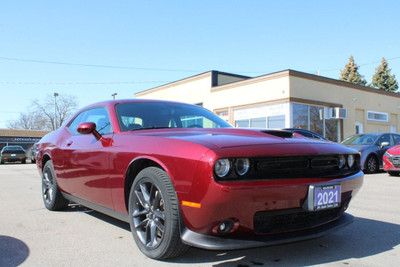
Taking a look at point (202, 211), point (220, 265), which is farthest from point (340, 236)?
point (202, 211)

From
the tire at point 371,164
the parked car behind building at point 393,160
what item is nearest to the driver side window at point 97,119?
the parked car behind building at point 393,160

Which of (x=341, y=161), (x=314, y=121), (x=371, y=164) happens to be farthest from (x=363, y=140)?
(x=341, y=161)

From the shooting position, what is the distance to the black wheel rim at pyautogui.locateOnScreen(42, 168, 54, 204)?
199 inches

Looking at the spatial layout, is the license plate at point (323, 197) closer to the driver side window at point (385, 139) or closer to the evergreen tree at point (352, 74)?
the driver side window at point (385, 139)

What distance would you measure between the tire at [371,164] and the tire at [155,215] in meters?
9.60

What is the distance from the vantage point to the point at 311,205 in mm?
2658

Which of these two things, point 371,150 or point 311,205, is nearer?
point 311,205

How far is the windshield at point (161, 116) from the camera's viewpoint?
12.3 feet

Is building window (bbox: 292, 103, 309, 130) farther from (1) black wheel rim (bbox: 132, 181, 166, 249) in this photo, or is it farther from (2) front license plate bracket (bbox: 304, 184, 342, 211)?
(1) black wheel rim (bbox: 132, 181, 166, 249)

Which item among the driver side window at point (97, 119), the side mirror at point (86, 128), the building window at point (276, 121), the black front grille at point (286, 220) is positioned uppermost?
the building window at point (276, 121)

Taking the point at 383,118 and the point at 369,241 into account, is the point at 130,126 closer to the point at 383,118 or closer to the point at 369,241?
the point at 369,241

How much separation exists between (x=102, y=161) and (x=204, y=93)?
19.6 m

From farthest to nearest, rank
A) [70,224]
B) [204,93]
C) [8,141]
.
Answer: [8,141] < [204,93] < [70,224]

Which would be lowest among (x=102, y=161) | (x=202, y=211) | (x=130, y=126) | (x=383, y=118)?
(x=202, y=211)
